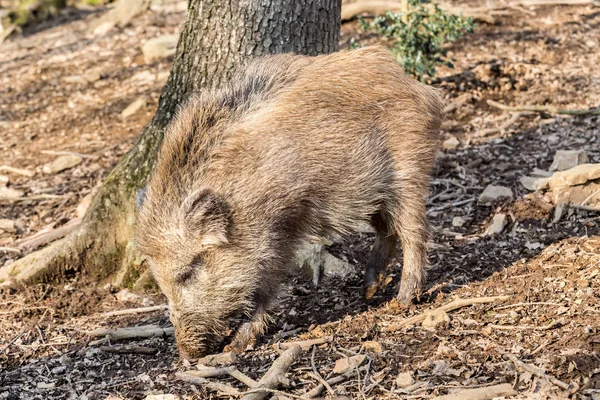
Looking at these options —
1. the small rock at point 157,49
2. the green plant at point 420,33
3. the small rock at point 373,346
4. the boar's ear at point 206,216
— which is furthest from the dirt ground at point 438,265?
the boar's ear at point 206,216

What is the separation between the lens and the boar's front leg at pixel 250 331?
521 cm

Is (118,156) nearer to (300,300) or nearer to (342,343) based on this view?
(300,300)

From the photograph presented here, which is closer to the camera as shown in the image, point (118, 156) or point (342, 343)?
Answer: point (342, 343)

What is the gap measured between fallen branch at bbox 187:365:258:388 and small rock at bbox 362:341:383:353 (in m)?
0.72

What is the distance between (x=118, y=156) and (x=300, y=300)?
3.34 m

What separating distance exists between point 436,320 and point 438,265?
3.72 ft

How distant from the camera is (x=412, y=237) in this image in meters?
5.47

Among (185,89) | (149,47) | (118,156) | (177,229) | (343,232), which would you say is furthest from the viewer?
(149,47)

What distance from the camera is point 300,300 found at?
19.1 ft

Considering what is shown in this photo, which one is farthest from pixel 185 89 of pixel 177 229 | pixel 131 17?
pixel 131 17

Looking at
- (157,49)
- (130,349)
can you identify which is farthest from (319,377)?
(157,49)

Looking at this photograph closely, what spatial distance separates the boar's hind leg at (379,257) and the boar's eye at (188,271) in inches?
52.2

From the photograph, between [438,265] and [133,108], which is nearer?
[438,265]

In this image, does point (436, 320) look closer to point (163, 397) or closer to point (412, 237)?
point (412, 237)
